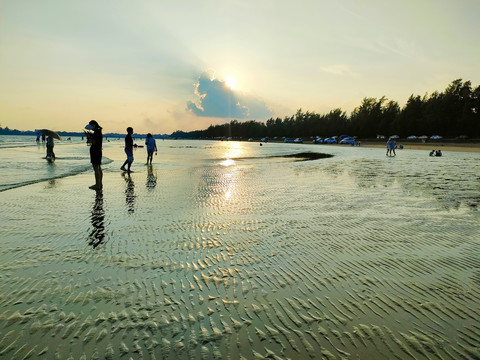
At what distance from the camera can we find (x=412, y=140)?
91250mm

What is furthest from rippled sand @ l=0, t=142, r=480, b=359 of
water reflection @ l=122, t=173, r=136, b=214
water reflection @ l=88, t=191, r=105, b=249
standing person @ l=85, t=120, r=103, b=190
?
standing person @ l=85, t=120, r=103, b=190

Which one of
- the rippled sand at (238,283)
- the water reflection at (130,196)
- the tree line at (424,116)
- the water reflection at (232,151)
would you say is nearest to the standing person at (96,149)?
the water reflection at (130,196)

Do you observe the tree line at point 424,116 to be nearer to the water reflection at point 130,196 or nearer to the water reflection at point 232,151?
the water reflection at point 232,151

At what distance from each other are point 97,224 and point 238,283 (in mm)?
4344

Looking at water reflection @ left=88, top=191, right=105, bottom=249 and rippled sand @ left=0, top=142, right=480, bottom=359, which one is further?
water reflection @ left=88, top=191, right=105, bottom=249

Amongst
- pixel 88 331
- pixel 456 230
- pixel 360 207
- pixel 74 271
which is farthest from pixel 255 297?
pixel 360 207

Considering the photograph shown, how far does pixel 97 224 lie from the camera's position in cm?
683

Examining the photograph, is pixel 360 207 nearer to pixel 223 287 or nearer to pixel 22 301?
pixel 223 287

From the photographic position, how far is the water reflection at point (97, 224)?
18.7 ft

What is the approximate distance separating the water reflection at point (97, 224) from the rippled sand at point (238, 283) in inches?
2.6

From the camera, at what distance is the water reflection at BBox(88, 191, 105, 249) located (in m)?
5.70

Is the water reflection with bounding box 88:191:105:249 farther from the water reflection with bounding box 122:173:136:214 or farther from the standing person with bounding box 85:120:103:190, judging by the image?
the standing person with bounding box 85:120:103:190

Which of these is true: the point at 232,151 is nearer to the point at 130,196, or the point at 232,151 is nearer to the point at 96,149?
the point at 96,149

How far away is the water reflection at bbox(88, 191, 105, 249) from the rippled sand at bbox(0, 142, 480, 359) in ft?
0.22
